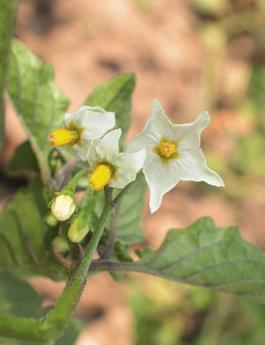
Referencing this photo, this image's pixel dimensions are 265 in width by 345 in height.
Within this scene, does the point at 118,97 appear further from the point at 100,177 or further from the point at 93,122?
the point at 100,177

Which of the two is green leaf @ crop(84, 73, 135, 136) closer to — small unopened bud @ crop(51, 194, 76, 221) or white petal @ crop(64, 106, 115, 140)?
white petal @ crop(64, 106, 115, 140)

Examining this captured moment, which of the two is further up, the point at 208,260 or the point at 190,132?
the point at 190,132

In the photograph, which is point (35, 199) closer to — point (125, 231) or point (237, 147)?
point (125, 231)

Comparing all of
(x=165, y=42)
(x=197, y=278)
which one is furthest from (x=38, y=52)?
(x=197, y=278)

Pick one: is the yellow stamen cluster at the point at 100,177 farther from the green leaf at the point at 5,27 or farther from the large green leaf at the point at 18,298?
the large green leaf at the point at 18,298

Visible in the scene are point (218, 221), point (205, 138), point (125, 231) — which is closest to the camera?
point (125, 231)

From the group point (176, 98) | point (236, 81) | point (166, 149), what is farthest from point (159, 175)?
point (236, 81)

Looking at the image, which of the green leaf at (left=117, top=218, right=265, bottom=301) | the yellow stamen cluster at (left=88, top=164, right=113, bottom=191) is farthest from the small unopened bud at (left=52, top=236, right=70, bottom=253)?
the yellow stamen cluster at (left=88, top=164, right=113, bottom=191)

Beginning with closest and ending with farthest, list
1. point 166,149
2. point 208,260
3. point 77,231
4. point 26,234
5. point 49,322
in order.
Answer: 1. point 49,322
2. point 77,231
3. point 166,149
4. point 208,260
5. point 26,234
